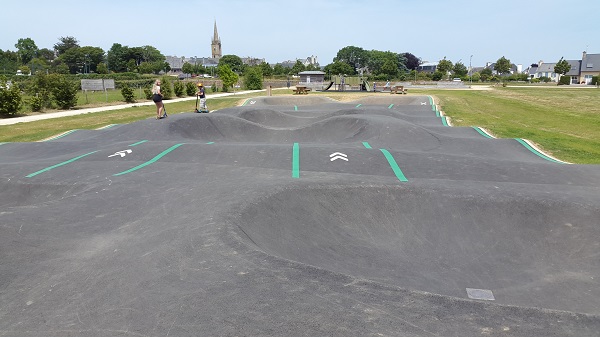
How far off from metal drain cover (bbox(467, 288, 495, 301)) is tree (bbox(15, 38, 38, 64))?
17492cm

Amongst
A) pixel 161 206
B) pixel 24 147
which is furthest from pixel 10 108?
pixel 161 206

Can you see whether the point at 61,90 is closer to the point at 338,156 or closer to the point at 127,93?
the point at 127,93

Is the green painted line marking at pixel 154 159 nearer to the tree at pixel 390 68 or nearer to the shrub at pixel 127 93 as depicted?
the shrub at pixel 127 93

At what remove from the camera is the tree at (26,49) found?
142 meters

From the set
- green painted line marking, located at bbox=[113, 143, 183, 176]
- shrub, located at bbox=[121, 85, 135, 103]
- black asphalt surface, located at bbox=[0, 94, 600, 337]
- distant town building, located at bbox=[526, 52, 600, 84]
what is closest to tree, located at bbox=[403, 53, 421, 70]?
distant town building, located at bbox=[526, 52, 600, 84]

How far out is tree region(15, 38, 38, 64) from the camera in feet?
466

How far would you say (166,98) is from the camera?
40.1 metres

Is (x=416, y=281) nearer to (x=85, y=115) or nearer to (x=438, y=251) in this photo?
(x=438, y=251)

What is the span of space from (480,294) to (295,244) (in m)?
2.83

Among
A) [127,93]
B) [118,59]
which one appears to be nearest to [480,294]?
[127,93]

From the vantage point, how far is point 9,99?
24.9 m

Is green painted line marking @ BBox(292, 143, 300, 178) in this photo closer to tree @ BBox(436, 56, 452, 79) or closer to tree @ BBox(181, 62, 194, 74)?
tree @ BBox(436, 56, 452, 79)

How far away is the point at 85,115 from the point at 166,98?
14.4 m

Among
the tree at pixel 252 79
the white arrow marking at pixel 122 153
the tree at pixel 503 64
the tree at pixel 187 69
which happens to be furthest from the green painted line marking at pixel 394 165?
the tree at pixel 187 69
